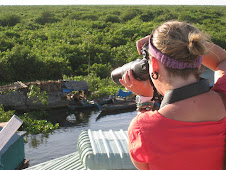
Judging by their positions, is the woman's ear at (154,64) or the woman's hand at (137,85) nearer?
the woman's ear at (154,64)

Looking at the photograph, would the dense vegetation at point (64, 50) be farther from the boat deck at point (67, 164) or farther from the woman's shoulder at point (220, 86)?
the woman's shoulder at point (220, 86)

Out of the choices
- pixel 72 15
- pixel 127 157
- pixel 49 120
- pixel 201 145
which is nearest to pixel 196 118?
pixel 201 145

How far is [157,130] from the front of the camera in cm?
131

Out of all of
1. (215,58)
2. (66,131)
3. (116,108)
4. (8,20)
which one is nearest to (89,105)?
(116,108)

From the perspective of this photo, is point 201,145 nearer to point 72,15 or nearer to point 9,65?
point 9,65

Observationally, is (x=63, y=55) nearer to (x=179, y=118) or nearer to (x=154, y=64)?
(x=154, y=64)

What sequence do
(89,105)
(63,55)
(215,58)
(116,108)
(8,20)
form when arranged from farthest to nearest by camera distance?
(8,20)
(63,55)
(89,105)
(116,108)
(215,58)

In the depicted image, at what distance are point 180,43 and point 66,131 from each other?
508 inches

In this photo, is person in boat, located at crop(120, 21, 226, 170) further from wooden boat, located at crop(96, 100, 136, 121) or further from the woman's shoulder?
wooden boat, located at crop(96, 100, 136, 121)

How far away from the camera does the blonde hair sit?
52.2 inches

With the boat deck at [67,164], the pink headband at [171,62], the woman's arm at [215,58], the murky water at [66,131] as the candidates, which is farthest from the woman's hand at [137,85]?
the murky water at [66,131]

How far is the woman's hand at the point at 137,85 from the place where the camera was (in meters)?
1.84

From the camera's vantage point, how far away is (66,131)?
45.3 ft

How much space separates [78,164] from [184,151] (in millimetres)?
2619
